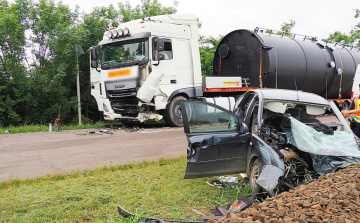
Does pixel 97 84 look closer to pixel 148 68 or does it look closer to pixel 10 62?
pixel 148 68

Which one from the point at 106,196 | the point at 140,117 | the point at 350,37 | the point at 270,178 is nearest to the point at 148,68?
the point at 140,117

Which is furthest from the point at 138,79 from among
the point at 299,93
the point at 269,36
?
the point at 299,93

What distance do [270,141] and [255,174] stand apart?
0.61 meters

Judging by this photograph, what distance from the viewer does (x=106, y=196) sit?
172 inches

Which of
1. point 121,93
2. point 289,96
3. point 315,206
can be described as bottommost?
point 315,206

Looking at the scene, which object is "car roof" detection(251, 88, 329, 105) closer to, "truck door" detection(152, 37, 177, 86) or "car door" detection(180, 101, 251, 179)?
"car door" detection(180, 101, 251, 179)

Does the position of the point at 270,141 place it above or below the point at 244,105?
below

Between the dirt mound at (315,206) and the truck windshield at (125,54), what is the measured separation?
27.2ft

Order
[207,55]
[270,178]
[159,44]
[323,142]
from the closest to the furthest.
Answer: [270,178] < [323,142] < [159,44] < [207,55]

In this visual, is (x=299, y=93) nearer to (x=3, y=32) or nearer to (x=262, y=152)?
(x=262, y=152)

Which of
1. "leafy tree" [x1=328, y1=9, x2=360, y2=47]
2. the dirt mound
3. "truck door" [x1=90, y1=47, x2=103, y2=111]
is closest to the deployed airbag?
the dirt mound

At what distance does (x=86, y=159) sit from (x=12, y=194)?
2320mm

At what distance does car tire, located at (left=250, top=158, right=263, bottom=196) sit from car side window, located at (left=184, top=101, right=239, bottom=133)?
0.58 m

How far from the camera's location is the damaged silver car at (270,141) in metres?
3.89
